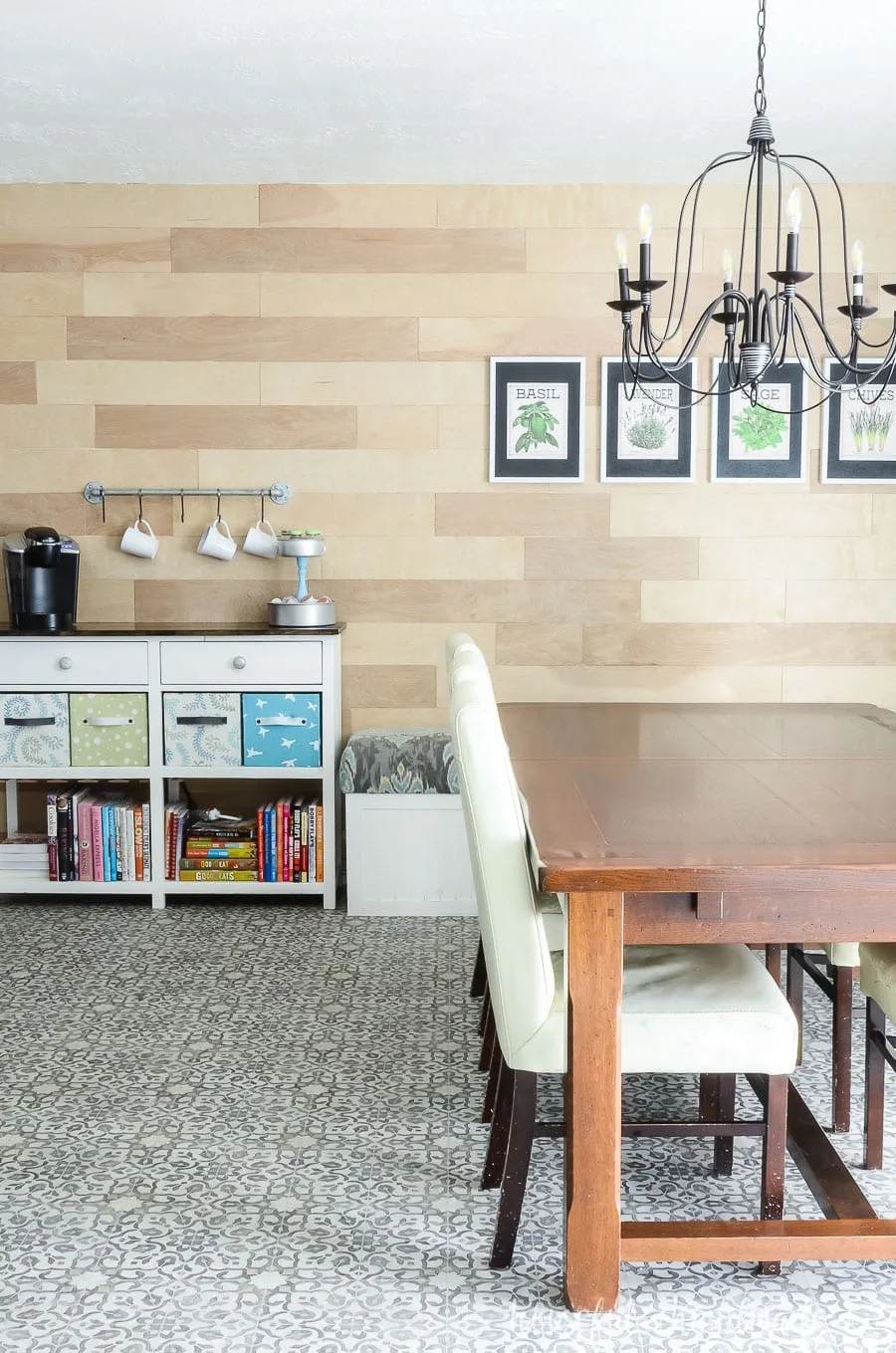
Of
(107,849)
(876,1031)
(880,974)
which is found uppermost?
(880,974)

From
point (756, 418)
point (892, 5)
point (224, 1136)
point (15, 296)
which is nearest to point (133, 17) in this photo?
point (15, 296)

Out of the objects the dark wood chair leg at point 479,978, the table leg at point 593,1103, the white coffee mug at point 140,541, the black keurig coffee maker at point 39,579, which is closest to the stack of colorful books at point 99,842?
the black keurig coffee maker at point 39,579

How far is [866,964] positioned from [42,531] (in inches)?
119

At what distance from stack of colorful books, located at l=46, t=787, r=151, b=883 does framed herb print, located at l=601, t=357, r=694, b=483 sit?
6.89ft

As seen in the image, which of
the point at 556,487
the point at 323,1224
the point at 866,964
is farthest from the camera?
the point at 556,487

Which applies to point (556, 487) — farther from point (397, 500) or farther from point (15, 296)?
point (15, 296)

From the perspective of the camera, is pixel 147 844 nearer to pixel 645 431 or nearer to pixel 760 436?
pixel 645 431

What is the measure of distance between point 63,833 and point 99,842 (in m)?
0.13

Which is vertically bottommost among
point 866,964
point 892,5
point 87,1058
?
point 87,1058

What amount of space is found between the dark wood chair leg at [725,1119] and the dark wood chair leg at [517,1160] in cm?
49

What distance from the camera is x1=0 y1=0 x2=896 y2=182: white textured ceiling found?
3.00m

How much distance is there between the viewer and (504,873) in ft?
6.16

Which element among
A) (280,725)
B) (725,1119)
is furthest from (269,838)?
(725,1119)

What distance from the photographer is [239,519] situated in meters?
4.40
